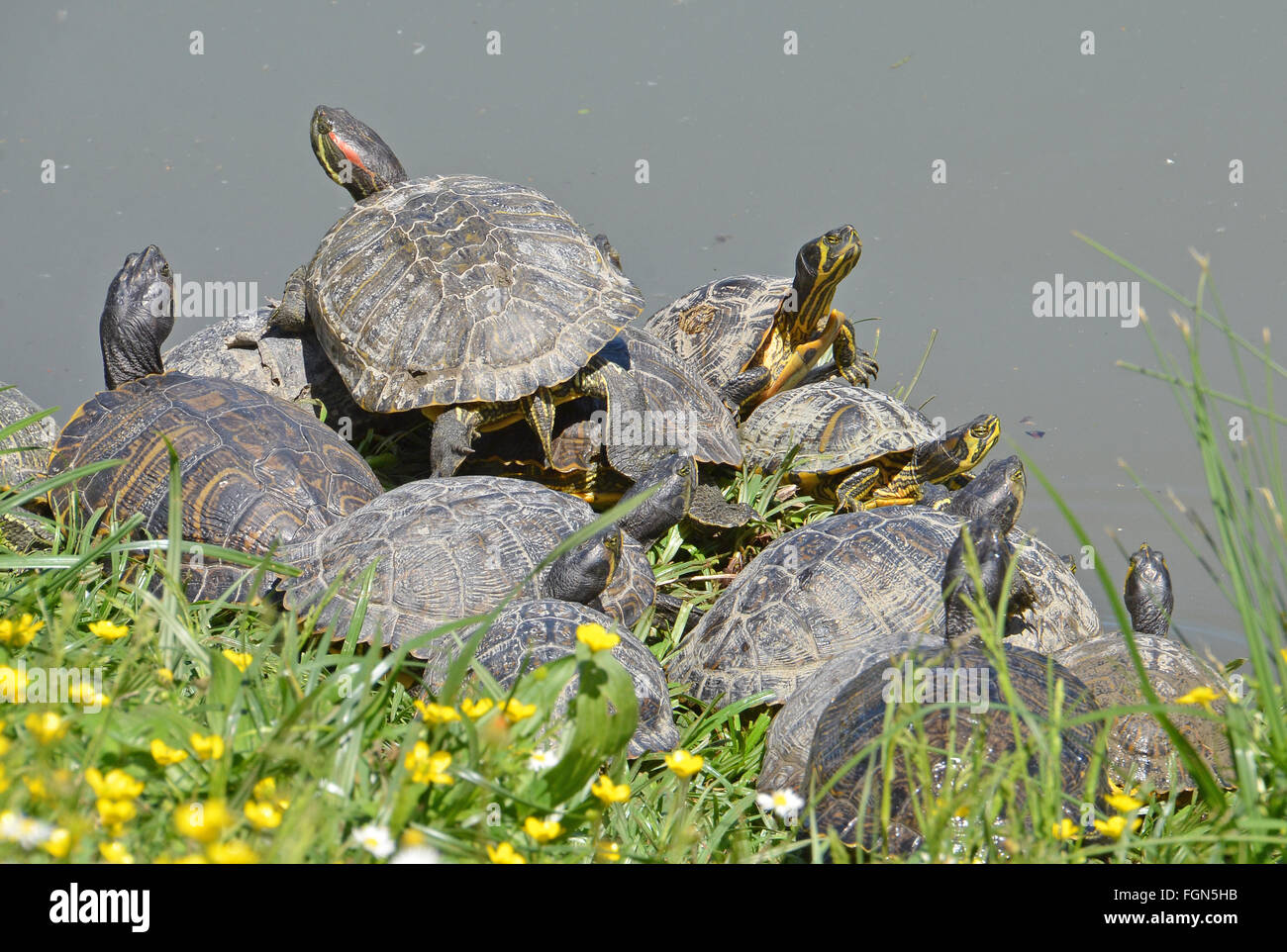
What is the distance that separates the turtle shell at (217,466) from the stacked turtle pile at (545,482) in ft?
0.04

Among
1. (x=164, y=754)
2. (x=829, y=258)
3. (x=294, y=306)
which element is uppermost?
(x=829, y=258)

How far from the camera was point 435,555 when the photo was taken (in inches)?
143

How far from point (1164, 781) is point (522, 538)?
7.64ft

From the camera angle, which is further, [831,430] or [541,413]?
[831,430]

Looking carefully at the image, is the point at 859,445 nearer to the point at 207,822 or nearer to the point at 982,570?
the point at 982,570

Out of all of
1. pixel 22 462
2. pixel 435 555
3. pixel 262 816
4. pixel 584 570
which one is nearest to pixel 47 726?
pixel 262 816

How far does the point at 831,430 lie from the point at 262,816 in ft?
14.0

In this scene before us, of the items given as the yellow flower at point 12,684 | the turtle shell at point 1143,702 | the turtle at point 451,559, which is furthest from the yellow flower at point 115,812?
the turtle shell at point 1143,702

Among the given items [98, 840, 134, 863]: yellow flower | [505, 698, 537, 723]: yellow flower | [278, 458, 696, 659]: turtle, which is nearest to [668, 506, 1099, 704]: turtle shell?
[278, 458, 696, 659]: turtle

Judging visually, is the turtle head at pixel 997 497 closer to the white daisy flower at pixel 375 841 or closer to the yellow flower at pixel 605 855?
the yellow flower at pixel 605 855

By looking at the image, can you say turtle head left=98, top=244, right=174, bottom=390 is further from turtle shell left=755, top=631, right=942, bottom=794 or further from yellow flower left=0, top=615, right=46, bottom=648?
turtle shell left=755, top=631, right=942, bottom=794

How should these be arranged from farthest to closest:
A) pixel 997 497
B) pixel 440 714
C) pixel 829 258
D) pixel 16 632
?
1. pixel 829 258
2. pixel 997 497
3. pixel 16 632
4. pixel 440 714

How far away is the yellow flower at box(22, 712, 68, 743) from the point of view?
141 cm
